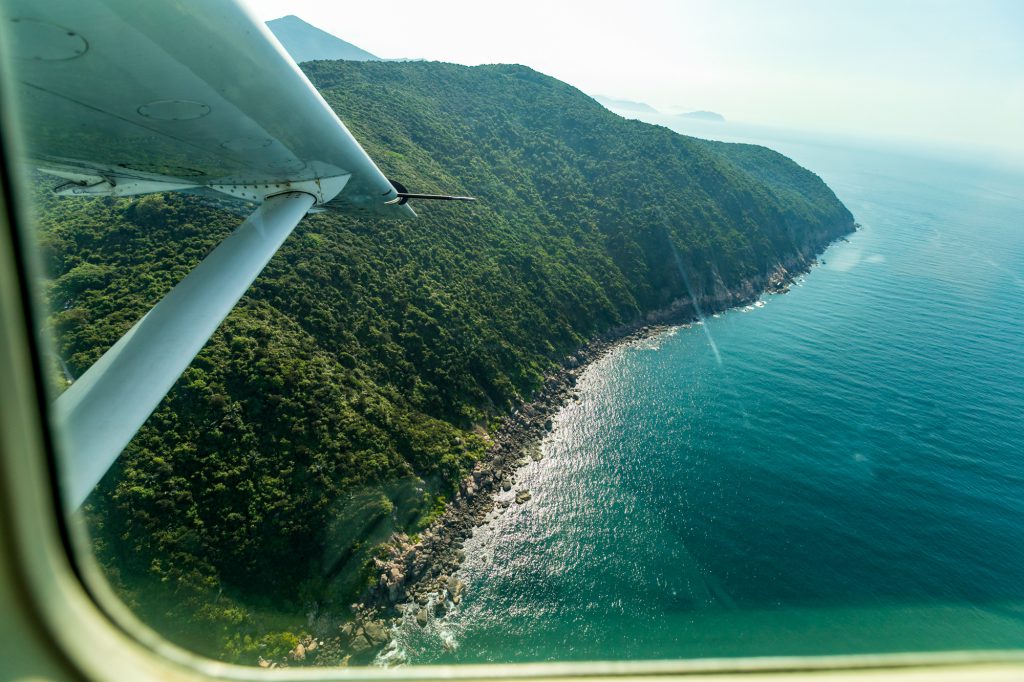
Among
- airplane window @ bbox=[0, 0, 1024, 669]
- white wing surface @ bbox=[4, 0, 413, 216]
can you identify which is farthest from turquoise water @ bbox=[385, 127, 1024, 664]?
white wing surface @ bbox=[4, 0, 413, 216]

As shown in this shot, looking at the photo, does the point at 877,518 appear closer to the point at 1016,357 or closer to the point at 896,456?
the point at 896,456

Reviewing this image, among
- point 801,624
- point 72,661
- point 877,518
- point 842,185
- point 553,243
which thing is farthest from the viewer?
point 842,185

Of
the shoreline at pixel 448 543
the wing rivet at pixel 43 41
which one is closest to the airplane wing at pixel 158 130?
the wing rivet at pixel 43 41

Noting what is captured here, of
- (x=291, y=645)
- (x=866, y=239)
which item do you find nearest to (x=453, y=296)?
(x=291, y=645)

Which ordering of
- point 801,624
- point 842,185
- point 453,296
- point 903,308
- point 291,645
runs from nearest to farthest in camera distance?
point 291,645
point 801,624
point 453,296
point 903,308
point 842,185

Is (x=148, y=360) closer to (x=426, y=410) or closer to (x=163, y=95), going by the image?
(x=163, y=95)

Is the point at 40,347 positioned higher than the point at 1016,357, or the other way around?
the point at 40,347

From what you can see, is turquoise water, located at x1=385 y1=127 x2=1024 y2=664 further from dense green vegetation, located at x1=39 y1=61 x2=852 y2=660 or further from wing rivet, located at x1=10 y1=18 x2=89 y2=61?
wing rivet, located at x1=10 y1=18 x2=89 y2=61
